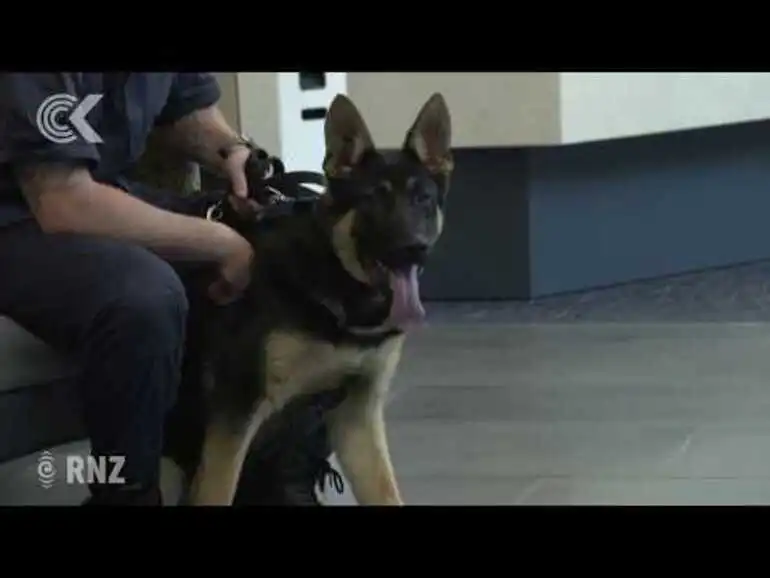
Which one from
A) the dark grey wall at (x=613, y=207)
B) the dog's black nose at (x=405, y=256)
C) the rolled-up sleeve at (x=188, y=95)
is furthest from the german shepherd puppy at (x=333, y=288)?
the dark grey wall at (x=613, y=207)

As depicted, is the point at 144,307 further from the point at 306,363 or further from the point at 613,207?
the point at 613,207

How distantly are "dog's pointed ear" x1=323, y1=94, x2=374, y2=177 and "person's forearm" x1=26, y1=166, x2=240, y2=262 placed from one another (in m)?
0.10

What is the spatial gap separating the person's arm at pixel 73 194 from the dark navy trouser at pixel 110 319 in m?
0.01

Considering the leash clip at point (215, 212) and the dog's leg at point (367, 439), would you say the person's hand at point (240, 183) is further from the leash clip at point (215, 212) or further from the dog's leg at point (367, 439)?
the dog's leg at point (367, 439)

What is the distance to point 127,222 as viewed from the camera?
1.32m

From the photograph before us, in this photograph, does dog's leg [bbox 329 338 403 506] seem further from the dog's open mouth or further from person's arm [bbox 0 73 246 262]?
person's arm [bbox 0 73 246 262]

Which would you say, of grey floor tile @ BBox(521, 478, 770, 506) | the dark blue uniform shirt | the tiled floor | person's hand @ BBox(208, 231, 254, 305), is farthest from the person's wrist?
grey floor tile @ BBox(521, 478, 770, 506)

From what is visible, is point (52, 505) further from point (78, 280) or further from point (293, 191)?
point (293, 191)

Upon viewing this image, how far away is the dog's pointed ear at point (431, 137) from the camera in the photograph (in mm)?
1349
